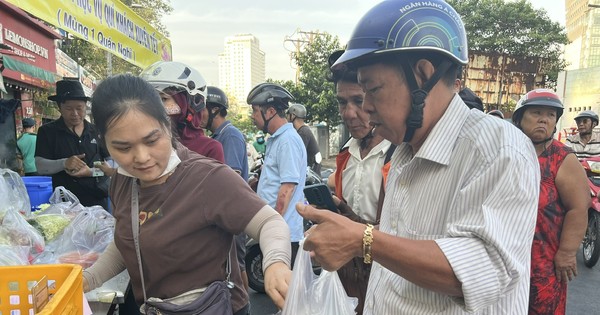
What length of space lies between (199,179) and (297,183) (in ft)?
6.23

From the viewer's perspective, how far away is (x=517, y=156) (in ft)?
3.09

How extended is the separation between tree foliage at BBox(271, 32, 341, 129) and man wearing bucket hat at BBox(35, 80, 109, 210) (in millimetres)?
14978

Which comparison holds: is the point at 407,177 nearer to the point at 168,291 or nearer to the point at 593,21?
the point at 168,291

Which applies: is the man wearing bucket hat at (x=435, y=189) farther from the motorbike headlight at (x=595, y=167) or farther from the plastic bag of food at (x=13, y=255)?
the motorbike headlight at (x=595, y=167)

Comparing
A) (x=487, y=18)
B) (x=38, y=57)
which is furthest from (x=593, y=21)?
(x=38, y=57)

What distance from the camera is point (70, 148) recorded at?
377cm

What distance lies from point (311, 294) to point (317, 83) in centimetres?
1768

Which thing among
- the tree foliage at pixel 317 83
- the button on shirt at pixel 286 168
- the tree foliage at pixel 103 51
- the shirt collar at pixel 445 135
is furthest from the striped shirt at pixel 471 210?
the tree foliage at pixel 317 83

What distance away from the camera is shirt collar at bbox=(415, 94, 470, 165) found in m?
1.10

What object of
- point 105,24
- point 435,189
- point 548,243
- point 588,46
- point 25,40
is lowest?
point 548,243

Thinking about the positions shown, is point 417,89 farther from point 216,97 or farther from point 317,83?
point 317,83

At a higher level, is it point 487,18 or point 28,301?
point 487,18

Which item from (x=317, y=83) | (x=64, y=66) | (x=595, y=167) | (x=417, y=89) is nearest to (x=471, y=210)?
(x=417, y=89)

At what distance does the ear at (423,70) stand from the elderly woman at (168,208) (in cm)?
75
